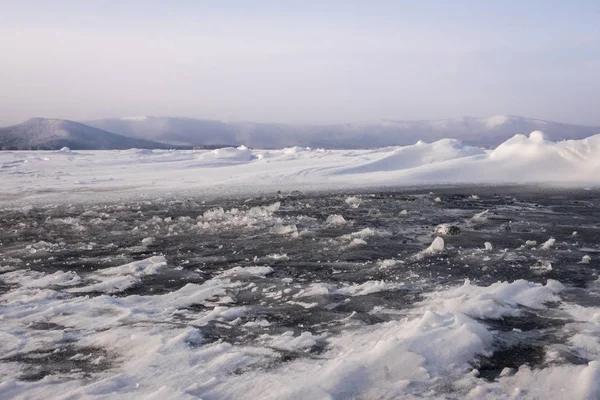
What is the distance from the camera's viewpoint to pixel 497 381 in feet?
9.74

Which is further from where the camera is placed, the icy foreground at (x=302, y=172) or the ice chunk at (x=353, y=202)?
the icy foreground at (x=302, y=172)

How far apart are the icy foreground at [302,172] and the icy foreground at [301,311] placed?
7224mm

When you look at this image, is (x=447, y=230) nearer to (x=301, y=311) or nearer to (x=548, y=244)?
(x=548, y=244)

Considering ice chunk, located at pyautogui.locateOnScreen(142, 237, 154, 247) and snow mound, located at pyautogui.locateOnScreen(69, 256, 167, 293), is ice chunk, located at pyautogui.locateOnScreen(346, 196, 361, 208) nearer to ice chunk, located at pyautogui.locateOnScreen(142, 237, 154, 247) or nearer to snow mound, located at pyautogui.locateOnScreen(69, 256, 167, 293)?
ice chunk, located at pyautogui.locateOnScreen(142, 237, 154, 247)

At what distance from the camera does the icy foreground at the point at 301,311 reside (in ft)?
9.88

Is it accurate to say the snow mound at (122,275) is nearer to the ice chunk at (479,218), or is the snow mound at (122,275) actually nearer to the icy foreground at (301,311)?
the icy foreground at (301,311)

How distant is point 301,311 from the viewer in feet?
14.5

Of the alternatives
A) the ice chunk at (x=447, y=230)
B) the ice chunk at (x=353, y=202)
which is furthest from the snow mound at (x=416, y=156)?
the ice chunk at (x=447, y=230)

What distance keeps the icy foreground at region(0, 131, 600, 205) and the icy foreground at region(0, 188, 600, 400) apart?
23.7ft

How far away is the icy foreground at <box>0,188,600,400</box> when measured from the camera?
9.88ft

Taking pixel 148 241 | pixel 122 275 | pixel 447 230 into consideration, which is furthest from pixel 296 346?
pixel 447 230

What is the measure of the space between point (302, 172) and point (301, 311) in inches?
594

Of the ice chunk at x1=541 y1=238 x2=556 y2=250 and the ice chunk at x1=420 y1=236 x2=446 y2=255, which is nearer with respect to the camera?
the ice chunk at x1=420 y1=236 x2=446 y2=255

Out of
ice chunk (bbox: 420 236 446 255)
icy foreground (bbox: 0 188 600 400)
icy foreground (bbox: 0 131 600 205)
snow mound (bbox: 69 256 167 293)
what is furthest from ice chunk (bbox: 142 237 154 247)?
icy foreground (bbox: 0 131 600 205)
